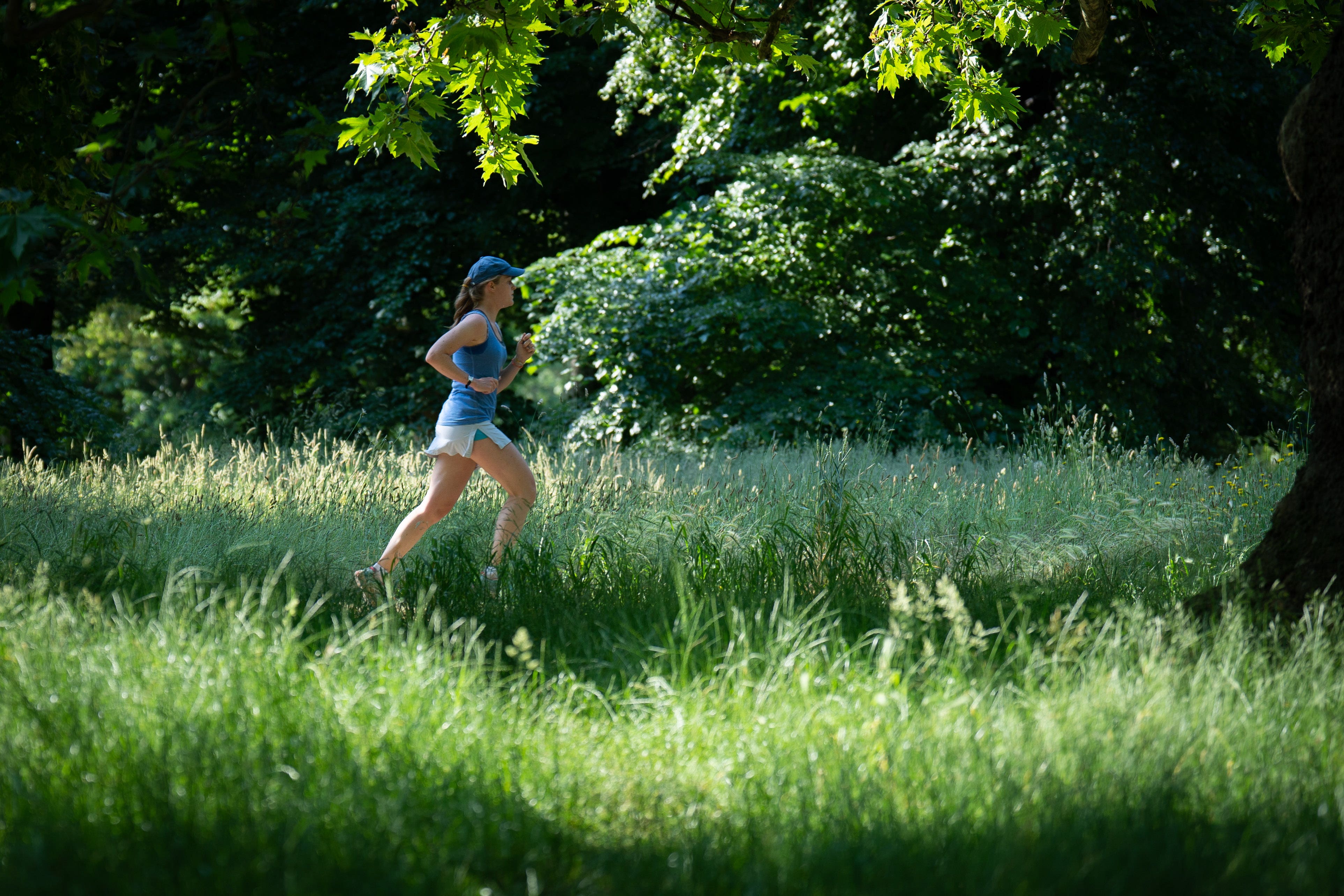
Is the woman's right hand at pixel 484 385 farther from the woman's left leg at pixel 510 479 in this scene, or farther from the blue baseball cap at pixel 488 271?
the blue baseball cap at pixel 488 271

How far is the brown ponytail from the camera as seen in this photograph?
6125 mm

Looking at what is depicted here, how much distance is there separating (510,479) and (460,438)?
0.37 metres

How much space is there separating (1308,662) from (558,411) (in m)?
11.2

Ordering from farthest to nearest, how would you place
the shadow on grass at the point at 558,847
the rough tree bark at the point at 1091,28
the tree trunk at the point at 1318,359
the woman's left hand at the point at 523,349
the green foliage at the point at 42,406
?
the green foliage at the point at 42,406, the woman's left hand at the point at 523,349, the rough tree bark at the point at 1091,28, the tree trunk at the point at 1318,359, the shadow on grass at the point at 558,847

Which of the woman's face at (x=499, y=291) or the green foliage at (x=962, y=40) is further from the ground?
the green foliage at (x=962, y=40)

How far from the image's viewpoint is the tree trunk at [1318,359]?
13.2ft

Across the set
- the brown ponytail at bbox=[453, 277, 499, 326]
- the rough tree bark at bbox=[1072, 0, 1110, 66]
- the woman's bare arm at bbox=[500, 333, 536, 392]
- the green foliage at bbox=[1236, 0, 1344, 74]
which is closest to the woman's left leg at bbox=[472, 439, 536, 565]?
the woman's bare arm at bbox=[500, 333, 536, 392]

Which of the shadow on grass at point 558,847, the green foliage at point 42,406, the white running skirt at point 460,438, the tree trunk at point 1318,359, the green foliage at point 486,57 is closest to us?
the shadow on grass at point 558,847

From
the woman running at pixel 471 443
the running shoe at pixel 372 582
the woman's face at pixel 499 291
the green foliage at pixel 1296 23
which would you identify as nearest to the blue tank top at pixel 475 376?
the woman running at pixel 471 443

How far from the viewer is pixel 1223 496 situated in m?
7.55

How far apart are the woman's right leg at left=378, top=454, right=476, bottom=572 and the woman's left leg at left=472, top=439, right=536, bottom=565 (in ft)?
0.31

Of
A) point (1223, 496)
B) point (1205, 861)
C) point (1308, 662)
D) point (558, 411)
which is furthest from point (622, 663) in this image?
point (558, 411)

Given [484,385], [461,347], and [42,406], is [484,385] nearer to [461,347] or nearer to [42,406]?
[461,347]

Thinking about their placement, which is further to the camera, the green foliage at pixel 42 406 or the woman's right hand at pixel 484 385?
the green foliage at pixel 42 406
